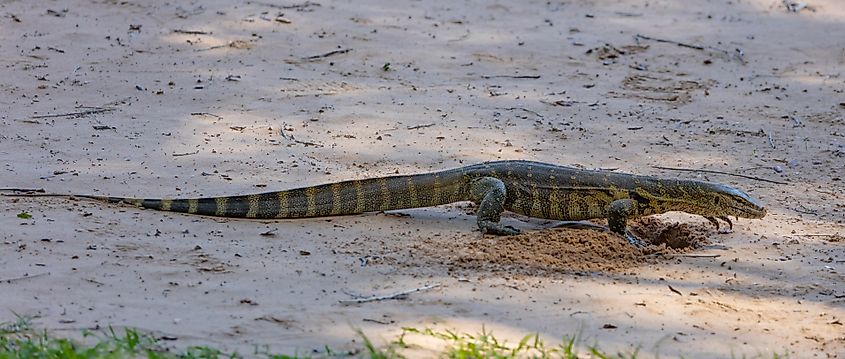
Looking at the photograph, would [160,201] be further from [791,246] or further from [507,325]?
[791,246]

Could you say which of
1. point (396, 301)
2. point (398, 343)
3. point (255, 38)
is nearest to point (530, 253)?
point (396, 301)

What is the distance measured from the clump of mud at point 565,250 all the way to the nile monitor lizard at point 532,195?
0.14 meters

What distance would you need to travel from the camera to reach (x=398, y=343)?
5051mm

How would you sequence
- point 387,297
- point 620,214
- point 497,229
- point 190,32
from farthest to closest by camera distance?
point 190,32 < point 620,214 < point 497,229 < point 387,297

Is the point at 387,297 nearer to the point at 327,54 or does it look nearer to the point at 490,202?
the point at 490,202

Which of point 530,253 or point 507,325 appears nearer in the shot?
point 507,325

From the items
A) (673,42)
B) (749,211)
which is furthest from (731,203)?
(673,42)

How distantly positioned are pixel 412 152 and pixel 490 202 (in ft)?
5.02

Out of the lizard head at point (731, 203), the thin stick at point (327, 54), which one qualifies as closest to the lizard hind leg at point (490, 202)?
the lizard head at point (731, 203)

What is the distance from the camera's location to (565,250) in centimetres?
684

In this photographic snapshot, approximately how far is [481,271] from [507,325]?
87 cm

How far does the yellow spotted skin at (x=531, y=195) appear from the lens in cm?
723

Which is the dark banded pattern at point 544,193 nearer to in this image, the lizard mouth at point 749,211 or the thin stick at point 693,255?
the lizard mouth at point 749,211

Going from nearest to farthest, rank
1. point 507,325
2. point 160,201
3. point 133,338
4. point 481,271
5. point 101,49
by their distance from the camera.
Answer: point 133,338 → point 507,325 → point 481,271 → point 160,201 → point 101,49
